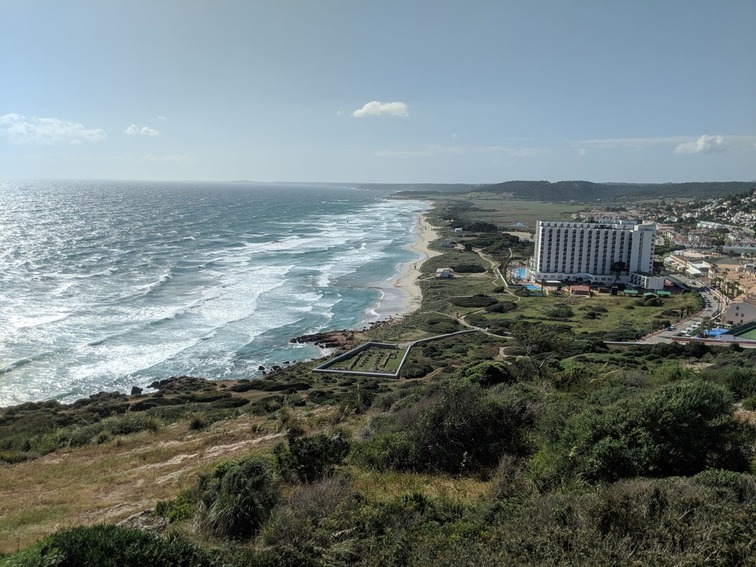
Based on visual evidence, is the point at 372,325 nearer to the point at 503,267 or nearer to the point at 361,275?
the point at 361,275

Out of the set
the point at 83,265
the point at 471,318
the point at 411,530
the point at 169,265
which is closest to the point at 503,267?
the point at 471,318

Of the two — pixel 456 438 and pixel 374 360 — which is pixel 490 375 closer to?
pixel 456 438

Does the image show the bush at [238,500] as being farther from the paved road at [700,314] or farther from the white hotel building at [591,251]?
the white hotel building at [591,251]

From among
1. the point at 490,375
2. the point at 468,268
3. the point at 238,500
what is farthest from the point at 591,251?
the point at 238,500

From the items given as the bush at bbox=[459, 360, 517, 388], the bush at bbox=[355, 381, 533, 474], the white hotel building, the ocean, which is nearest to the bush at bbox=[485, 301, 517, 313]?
the ocean

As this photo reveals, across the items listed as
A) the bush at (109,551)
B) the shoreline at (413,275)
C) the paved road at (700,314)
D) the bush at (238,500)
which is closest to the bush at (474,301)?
the shoreline at (413,275)

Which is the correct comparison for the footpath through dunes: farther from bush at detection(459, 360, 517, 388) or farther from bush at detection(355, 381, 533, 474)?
bush at detection(459, 360, 517, 388)
